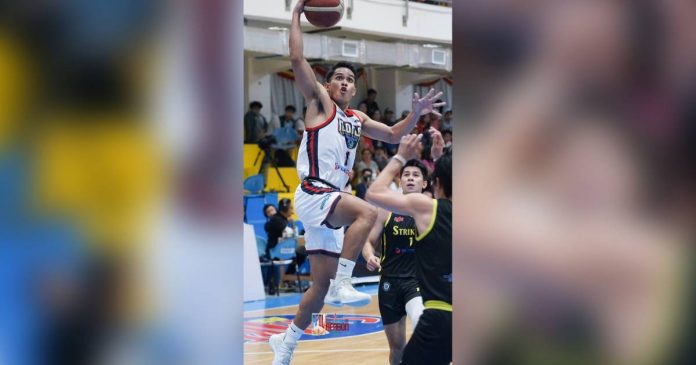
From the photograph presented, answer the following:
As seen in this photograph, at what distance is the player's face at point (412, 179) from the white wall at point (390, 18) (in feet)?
38.3

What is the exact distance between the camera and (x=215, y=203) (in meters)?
2.30

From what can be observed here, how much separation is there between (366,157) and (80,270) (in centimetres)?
1604

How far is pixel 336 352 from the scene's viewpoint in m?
9.27

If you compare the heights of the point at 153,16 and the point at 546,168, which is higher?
the point at 153,16

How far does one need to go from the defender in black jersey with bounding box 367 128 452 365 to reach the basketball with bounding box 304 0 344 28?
1.95 meters

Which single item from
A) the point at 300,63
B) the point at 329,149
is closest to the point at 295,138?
the point at 329,149

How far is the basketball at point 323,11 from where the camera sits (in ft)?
19.6

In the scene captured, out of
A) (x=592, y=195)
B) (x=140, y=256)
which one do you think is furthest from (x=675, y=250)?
(x=140, y=256)

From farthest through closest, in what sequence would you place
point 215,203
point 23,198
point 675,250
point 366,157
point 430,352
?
point 366,157 → point 430,352 → point 215,203 → point 23,198 → point 675,250

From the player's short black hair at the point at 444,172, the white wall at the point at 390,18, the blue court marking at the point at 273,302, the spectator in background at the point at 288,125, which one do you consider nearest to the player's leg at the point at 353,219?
the player's short black hair at the point at 444,172

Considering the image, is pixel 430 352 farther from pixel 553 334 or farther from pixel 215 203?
pixel 553 334

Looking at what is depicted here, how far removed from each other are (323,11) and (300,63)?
0.42m

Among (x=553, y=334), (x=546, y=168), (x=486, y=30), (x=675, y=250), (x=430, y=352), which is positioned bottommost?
(x=430, y=352)

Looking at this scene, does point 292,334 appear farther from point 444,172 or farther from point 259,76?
point 259,76
